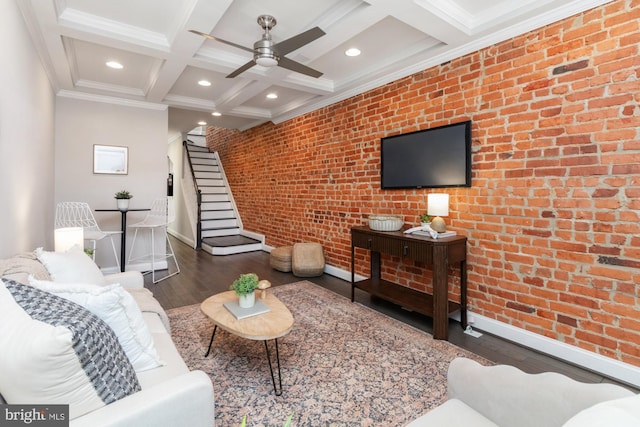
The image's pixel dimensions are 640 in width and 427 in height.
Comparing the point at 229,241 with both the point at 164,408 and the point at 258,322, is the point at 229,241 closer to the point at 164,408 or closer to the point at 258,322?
the point at 258,322

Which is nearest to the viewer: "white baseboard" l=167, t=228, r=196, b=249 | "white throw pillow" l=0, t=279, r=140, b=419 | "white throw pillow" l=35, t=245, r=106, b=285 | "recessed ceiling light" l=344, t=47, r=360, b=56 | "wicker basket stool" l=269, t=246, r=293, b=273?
"white throw pillow" l=0, t=279, r=140, b=419

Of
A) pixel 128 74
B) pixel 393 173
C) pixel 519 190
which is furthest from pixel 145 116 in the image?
pixel 519 190

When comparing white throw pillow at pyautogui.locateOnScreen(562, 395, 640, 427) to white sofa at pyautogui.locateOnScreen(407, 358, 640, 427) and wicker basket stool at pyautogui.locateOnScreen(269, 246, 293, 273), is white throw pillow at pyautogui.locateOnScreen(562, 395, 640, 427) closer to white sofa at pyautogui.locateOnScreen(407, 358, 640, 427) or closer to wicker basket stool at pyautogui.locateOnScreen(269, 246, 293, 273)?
white sofa at pyautogui.locateOnScreen(407, 358, 640, 427)

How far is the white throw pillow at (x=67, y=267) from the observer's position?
5.99 ft

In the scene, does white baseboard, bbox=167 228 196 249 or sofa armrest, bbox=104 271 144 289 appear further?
white baseboard, bbox=167 228 196 249

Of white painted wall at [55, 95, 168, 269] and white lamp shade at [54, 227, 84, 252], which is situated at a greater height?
white painted wall at [55, 95, 168, 269]

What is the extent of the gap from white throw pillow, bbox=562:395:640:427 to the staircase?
5978 mm

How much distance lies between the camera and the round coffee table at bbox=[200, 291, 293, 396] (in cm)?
192

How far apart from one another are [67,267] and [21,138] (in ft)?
4.65

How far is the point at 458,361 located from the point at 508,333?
1.77 m

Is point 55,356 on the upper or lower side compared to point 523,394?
upper

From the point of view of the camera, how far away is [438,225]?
3.03 metres

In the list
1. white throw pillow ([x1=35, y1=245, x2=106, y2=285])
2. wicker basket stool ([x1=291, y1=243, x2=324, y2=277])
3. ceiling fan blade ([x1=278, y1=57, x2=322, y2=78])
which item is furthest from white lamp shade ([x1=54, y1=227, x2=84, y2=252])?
wicker basket stool ([x1=291, y1=243, x2=324, y2=277])

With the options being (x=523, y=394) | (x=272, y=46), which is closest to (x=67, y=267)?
(x=272, y=46)
